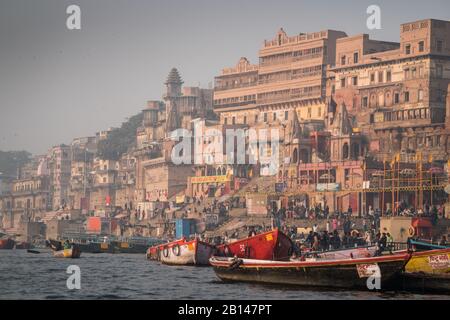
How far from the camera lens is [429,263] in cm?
4819

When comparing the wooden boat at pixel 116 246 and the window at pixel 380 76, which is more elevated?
the window at pixel 380 76

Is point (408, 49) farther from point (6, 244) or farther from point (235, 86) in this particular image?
point (6, 244)

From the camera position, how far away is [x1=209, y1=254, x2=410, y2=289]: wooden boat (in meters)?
47.8

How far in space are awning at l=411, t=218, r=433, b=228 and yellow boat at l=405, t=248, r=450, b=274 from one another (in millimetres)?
30009

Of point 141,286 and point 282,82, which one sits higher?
point 282,82

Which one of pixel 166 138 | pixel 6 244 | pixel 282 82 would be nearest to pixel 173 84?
pixel 166 138

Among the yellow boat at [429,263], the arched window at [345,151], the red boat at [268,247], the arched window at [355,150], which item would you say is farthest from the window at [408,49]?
the yellow boat at [429,263]

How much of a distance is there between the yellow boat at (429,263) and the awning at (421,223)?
30.0 metres

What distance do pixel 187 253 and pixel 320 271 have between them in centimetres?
2204

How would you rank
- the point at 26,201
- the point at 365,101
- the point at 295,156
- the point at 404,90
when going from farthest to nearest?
the point at 26,201, the point at 365,101, the point at 295,156, the point at 404,90

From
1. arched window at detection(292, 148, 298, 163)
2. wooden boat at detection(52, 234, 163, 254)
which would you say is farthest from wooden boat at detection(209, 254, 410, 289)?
arched window at detection(292, 148, 298, 163)

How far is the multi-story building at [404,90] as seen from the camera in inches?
4080

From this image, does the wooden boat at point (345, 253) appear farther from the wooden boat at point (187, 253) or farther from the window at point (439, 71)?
the window at point (439, 71)
